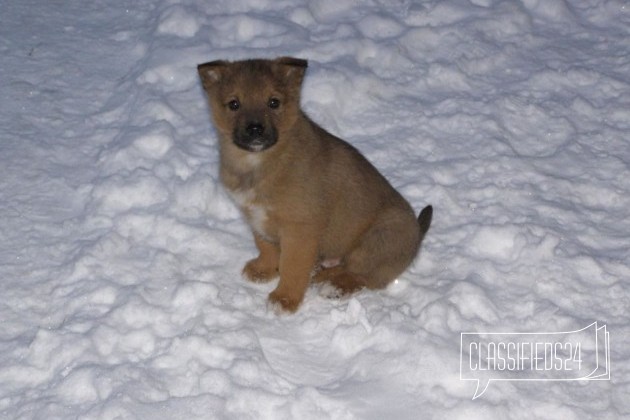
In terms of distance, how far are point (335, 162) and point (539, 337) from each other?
5.30 ft

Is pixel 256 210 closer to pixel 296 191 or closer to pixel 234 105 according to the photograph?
pixel 296 191

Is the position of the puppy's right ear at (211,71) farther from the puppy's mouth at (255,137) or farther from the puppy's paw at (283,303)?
the puppy's paw at (283,303)

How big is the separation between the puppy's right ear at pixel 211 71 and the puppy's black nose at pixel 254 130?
45 centimetres

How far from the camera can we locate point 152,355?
4867 millimetres

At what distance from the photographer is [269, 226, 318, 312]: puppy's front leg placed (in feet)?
16.9

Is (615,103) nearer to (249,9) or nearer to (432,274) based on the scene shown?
(432,274)

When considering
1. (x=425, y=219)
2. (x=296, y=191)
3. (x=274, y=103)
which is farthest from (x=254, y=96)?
(x=425, y=219)

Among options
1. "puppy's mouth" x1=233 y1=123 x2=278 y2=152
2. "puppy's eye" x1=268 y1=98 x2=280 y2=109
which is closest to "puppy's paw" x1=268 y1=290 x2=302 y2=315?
"puppy's mouth" x1=233 y1=123 x2=278 y2=152

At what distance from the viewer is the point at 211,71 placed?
530 cm

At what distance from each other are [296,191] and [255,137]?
1.33ft

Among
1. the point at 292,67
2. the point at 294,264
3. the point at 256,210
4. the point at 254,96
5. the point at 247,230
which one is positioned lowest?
the point at 247,230

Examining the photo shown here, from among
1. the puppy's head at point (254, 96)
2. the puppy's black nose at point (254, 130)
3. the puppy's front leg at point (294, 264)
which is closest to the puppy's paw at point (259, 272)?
the puppy's front leg at point (294, 264)

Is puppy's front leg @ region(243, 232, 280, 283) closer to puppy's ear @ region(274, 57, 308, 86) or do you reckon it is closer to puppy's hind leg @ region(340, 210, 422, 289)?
puppy's hind leg @ region(340, 210, 422, 289)

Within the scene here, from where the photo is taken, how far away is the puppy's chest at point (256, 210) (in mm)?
5156
